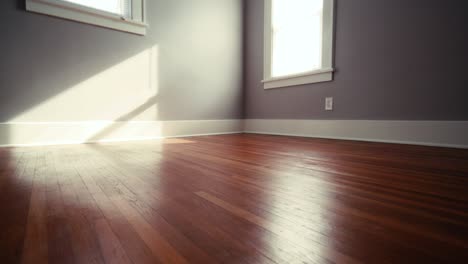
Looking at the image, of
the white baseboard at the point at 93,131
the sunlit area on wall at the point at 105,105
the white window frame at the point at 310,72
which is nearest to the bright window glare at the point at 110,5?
the sunlit area on wall at the point at 105,105

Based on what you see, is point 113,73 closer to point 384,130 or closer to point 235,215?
point 235,215

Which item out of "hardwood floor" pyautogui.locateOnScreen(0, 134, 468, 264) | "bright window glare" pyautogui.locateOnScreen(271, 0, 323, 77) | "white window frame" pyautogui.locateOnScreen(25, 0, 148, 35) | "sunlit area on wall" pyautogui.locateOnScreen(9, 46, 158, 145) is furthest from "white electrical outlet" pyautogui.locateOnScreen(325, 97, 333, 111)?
"white window frame" pyautogui.locateOnScreen(25, 0, 148, 35)

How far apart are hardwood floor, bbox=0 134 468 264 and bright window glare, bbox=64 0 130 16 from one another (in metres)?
1.61

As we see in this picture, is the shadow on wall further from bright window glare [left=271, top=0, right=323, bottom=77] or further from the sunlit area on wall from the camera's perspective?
bright window glare [left=271, top=0, right=323, bottom=77]

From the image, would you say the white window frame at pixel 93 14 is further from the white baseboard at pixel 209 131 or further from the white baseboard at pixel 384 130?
the white baseboard at pixel 384 130

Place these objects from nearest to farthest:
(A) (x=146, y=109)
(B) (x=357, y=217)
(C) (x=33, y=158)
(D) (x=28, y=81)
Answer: (B) (x=357, y=217) → (C) (x=33, y=158) → (D) (x=28, y=81) → (A) (x=146, y=109)

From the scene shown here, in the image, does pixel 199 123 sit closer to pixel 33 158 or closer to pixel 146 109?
pixel 146 109

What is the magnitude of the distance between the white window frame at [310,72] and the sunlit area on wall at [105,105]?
1.20 meters

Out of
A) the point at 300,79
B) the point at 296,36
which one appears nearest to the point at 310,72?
the point at 300,79

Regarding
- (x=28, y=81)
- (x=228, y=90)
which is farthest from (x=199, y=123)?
(x=28, y=81)

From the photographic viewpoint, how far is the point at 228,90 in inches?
117

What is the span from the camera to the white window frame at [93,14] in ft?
6.00

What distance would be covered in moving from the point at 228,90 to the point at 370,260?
8.93ft

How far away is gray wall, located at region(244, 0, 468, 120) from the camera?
61.2 inches
